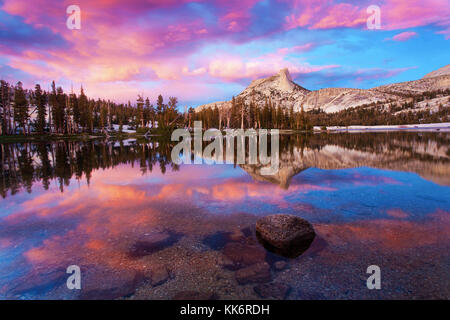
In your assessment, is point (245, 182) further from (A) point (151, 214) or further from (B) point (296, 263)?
(B) point (296, 263)

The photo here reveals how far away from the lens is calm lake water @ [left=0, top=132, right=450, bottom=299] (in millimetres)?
5969

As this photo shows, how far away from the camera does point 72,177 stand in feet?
62.4

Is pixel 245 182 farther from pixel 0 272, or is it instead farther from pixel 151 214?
pixel 0 272

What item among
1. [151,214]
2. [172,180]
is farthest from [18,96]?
[151,214]

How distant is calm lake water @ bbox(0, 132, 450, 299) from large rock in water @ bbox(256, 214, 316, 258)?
31cm

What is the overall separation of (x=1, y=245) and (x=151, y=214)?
16.9 ft

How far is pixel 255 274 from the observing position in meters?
6.46

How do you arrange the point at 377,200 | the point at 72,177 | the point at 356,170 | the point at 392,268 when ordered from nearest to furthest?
the point at 392,268 < the point at 377,200 < the point at 72,177 < the point at 356,170

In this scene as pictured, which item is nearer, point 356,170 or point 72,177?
point 72,177

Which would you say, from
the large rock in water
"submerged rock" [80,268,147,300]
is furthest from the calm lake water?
the large rock in water

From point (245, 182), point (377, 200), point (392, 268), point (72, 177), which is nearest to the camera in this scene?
point (392, 268)

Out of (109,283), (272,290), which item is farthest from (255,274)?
(109,283)

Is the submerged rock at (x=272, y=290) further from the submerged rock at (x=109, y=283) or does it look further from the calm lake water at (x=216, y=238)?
the submerged rock at (x=109, y=283)

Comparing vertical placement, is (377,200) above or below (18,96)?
below
